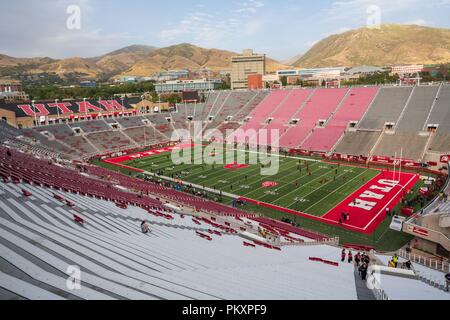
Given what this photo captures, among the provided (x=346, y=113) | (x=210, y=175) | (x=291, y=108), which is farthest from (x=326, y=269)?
(x=291, y=108)

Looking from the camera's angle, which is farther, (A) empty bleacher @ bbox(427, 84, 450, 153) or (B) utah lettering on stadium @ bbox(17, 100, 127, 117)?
(B) utah lettering on stadium @ bbox(17, 100, 127, 117)

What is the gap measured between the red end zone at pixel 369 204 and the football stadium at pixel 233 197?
164 millimetres

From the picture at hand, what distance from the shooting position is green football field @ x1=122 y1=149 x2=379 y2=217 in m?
28.2

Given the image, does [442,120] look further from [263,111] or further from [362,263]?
[362,263]

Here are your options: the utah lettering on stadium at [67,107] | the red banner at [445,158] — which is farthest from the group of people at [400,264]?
the utah lettering on stadium at [67,107]

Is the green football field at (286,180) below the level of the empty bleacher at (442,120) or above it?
below

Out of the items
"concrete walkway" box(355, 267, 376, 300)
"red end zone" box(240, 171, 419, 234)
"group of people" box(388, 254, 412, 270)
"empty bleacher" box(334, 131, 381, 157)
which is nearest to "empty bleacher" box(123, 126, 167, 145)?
"empty bleacher" box(334, 131, 381, 157)

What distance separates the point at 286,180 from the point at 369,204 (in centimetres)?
891

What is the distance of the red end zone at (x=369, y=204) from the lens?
925 inches

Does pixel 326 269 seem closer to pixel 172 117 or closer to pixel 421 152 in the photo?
pixel 421 152

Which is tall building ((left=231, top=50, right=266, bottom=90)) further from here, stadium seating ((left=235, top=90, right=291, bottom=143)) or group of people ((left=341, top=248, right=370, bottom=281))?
group of people ((left=341, top=248, right=370, bottom=281))

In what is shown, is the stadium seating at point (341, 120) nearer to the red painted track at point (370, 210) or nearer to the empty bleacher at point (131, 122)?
the red painted track at point (370, 210)

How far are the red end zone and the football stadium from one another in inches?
6.4
